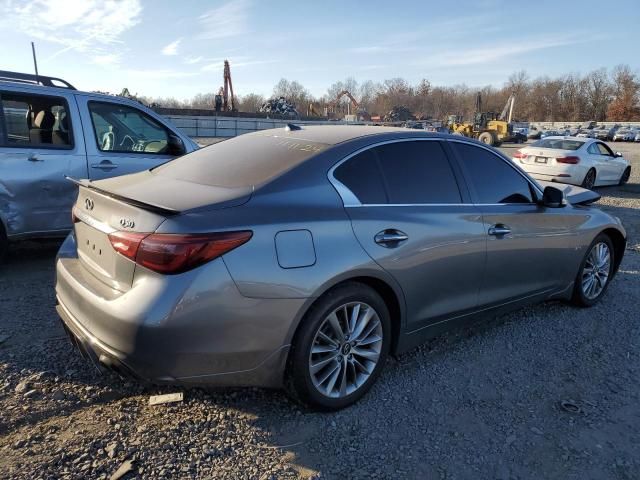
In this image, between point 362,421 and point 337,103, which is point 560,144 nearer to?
point 362,421

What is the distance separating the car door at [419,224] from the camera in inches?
115

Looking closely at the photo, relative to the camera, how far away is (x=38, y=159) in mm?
4816

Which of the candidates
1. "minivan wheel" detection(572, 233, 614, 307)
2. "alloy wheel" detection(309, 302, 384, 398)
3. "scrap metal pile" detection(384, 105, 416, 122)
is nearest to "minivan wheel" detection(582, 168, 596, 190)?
"minivan wheel" detection(572, 233, 614, 307)

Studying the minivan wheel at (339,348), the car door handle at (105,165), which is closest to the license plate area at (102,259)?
the minivan wheel at (339,348)

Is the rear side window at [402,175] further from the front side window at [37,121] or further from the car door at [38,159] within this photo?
the front side window at [37,121]

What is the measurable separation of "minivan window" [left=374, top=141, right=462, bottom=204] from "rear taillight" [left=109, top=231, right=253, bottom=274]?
3.96 ft

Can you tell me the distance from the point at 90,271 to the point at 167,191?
63 centimetres

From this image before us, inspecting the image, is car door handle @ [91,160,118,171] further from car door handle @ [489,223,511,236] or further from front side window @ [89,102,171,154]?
car door handle @ [489,223,511,236]

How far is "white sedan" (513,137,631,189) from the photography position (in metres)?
12.4

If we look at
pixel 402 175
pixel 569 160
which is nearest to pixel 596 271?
pixel 402 175

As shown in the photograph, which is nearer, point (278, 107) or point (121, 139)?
point (121, 139)

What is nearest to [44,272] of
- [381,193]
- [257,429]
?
[257,429]

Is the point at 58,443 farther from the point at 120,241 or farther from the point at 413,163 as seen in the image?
the point at 413,163

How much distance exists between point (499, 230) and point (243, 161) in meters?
1.95
